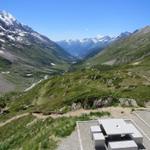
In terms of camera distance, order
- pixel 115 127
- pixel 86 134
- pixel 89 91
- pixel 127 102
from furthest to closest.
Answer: pixel 89 91 → pixel 127 102 → pixel 86 134 → pixel 115 127

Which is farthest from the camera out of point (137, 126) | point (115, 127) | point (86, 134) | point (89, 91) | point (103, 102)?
point (89, 91)

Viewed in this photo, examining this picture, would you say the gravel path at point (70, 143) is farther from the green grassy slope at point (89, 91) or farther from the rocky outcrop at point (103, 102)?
the green grassy slope at point (89, 91)

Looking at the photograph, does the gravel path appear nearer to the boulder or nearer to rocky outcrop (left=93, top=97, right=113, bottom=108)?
rocky outcrop (left=93, top=97, right=113, bottom=108)

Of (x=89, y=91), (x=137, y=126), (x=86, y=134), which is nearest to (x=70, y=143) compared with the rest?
(x=86, y=134)

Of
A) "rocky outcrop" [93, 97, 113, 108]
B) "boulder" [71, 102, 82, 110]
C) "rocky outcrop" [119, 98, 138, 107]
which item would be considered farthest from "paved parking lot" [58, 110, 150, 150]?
"boulder" [71, 102, 82, 110]

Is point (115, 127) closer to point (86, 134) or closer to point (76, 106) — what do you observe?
point (86, 134)

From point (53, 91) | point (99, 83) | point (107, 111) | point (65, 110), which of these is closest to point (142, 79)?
point (99, 83)

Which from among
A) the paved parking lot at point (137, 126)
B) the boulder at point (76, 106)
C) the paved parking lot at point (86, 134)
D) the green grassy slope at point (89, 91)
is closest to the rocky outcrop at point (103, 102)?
the green grassy slope at point (89, 91)

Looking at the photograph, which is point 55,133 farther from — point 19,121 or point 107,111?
point 19,121

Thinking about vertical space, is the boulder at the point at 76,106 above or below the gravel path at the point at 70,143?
above

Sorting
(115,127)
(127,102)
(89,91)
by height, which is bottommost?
(115,127)

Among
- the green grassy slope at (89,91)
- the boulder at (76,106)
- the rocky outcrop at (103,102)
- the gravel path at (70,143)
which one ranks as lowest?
the gravel path at (70,143)

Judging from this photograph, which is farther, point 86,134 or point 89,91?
point 89,91
